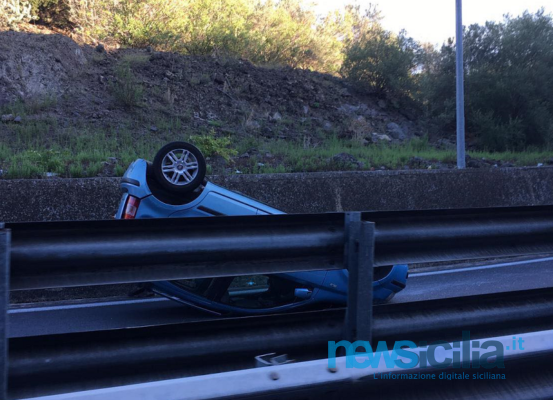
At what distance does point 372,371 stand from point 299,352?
24.2 inches

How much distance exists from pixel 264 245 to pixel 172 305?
4.78 meters

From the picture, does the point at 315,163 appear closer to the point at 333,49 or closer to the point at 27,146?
the point at 27,146

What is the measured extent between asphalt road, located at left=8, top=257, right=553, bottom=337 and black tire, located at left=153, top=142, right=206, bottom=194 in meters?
1.56

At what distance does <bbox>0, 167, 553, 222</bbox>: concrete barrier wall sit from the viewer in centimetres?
920

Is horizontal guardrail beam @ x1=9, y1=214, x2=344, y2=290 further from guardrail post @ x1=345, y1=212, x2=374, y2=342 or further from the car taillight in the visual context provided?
the car taillight

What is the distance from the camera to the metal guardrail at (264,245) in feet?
9.06

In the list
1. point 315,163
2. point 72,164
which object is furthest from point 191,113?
point 72,164

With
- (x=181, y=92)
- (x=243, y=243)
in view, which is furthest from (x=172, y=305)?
(x=181, y=92)

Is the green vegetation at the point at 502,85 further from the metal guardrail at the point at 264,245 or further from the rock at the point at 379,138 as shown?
the metal guardrail at the point at 264,245

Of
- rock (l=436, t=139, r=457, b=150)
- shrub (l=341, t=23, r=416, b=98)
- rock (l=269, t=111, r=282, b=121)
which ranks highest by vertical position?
shrub (l=341, t=23, r=416, b=98)

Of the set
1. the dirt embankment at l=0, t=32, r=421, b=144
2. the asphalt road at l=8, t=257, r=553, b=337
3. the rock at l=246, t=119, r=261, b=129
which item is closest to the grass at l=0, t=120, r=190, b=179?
the dirt embankment at l=0, t=32, r=421, b=144

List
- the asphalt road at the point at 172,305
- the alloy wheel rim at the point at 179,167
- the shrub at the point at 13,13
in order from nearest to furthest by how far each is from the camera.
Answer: the asphalt road at the point at 172,305, the alloy wheel rim at the point at 179,167, the shrub at the point at 13,13

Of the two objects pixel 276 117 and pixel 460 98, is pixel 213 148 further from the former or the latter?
pixel 460 98

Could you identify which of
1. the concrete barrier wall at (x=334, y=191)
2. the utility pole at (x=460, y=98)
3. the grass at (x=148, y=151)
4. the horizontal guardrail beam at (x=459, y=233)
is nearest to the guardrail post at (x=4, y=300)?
the horizontal guardrail beam at (x=459, y=233)
